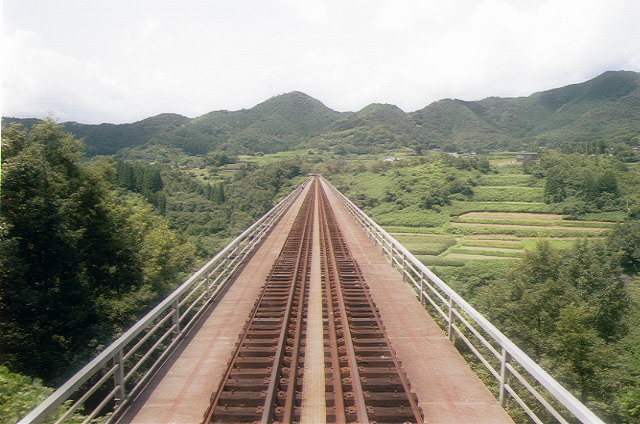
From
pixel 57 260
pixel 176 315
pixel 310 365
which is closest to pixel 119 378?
pixel 176 315

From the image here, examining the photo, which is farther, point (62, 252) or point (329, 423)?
point (62, 252)

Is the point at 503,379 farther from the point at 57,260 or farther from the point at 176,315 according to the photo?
the point at 57,260

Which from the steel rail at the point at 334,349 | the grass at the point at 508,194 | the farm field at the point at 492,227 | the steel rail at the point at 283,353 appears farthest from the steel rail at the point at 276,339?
the grass at the point at 508,194

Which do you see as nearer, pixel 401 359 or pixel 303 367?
pixel 303 367

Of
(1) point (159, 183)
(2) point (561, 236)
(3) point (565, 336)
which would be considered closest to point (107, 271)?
(3) point (565, 336)

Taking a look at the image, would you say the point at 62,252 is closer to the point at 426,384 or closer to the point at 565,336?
the point at 426,384

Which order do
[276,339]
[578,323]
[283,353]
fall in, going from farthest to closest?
1. [578,323]
2. [276,339]
3. [283,353]

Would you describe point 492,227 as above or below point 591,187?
below
